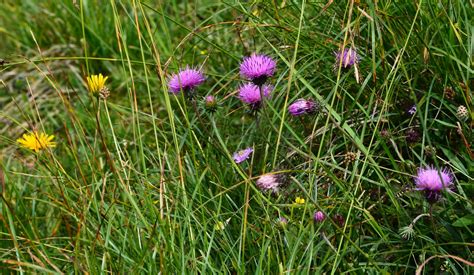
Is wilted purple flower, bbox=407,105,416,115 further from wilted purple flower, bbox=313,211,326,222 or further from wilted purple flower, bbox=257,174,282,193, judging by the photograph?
wilted purple flower, bbox=257,174,282,193

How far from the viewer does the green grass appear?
194 cm

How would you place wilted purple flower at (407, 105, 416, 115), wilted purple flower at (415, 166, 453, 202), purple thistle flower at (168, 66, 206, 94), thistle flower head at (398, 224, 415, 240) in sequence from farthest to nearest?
wilted purple flower at (407, 105, 416, 115)
purple thistle flower at (168, 66, 206, 94)
thistle flower head at (398, 224, 415, 240)
wilted purple flower at (415, 166, 453, 202)

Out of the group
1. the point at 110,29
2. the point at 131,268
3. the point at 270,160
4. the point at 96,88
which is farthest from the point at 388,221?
the point at 110,29

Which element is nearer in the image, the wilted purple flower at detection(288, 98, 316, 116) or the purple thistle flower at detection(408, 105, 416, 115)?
the wilted purple flower at detection(288, 98, 316, 116)

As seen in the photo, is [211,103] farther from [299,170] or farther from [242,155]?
[299,170]

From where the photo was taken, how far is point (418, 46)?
90.2 inches

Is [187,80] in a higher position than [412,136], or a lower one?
higher

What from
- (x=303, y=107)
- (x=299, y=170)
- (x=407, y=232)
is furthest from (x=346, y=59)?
(x=407, y=232)

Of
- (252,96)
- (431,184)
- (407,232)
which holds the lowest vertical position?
(407,232)

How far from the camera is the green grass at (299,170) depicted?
194 cm

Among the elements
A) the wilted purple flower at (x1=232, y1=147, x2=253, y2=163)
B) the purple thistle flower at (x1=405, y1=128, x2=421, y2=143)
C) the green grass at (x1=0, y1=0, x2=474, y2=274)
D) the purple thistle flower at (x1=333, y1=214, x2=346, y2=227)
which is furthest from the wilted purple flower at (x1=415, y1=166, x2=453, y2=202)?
the wilted purple flower at (x1=232, y1=147, x2=253, y2=163)

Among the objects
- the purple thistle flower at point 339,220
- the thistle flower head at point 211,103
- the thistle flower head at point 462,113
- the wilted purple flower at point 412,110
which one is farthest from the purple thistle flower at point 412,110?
the thistle flower head at point 211,103

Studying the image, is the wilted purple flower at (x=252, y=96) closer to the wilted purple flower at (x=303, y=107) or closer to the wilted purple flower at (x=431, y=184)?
the wilted purple flower at (x=303, y=107)

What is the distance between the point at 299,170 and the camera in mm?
1819
